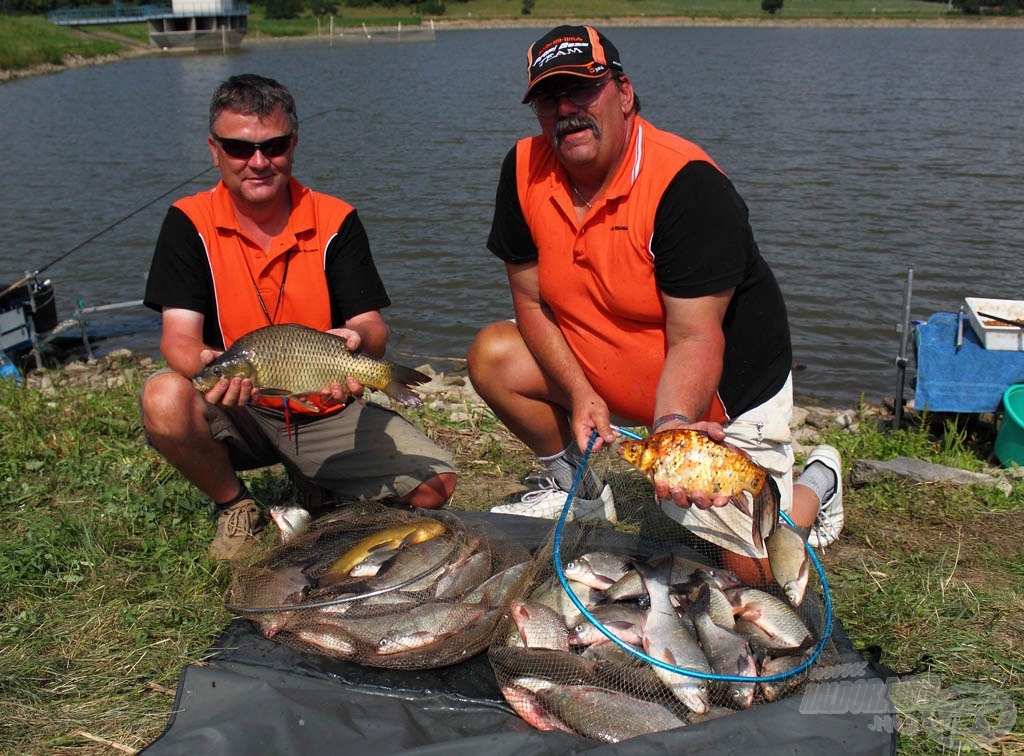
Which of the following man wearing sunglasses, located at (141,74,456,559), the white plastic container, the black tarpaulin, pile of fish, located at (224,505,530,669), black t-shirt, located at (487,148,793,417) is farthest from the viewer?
the white plastic container

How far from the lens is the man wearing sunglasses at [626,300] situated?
3234 mm

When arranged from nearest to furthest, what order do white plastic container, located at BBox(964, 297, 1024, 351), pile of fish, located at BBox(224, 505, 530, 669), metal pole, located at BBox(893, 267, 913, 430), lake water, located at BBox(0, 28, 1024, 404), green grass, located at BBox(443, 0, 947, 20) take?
1. pile of fish, located at BBox(224, 505, 530, 669)
2. white plastic container, located at BBox(964, 297, 1024, 351)
3. metal pole, located at BBox(893, 267, 913, 430)
4. lake water, located at BBox(0, 28, 1024, 404)
5. green grass, located at BBox(443, 0, 947, 20)

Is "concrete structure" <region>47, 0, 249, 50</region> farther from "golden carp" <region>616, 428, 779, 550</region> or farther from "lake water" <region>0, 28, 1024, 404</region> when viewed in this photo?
"golden carp" <region>616, 428, 779, 550</region>

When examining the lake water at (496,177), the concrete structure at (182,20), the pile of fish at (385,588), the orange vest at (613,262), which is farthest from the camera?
the concrete structure at (182,20)

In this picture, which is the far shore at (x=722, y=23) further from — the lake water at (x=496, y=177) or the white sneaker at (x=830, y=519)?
the white sneaker at (x=830, y=519)

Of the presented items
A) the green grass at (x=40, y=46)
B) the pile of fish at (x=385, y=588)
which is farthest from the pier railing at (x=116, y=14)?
the pile of fish at (x=385, y=588)

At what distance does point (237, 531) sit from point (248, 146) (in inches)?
61.4

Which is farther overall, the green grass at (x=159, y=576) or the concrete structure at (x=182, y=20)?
the concrete structure at (x=182, y=20)

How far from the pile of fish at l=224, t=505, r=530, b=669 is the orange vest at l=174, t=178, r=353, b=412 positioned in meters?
0.69

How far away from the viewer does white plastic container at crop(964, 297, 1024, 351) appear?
5980 millimetres

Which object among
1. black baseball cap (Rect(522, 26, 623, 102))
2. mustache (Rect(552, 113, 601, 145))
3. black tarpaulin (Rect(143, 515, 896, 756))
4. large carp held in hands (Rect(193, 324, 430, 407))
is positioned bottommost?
black tarpaulin (Rect(143, 515, 896, 756))

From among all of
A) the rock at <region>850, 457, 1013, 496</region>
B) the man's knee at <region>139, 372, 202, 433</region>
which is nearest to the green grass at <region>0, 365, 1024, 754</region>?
the rock at <region>850, 457, 1013, 496</region>

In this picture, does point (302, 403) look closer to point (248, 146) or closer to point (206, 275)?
point (206, 275)

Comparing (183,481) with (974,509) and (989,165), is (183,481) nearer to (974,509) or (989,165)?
(974,509)
